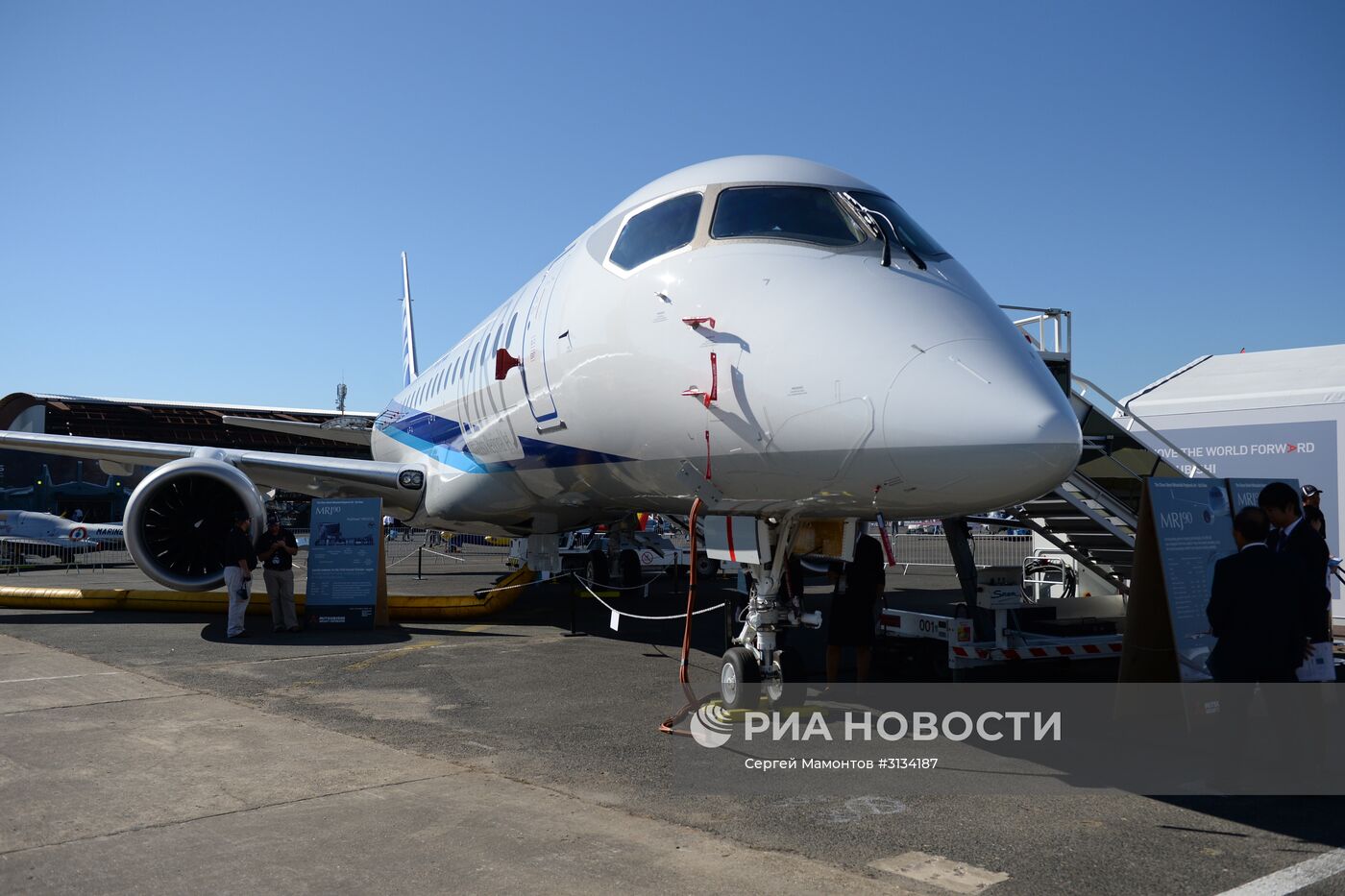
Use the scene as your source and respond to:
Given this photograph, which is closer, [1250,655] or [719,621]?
[1250,655]

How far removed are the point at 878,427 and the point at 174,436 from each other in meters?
51.3

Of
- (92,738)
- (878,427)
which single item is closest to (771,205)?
(878,427)

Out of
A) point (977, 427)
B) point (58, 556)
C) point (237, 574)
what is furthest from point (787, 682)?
point (58, 556)

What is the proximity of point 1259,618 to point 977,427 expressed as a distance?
1991 millimetres

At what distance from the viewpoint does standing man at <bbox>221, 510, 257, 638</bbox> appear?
11.5m

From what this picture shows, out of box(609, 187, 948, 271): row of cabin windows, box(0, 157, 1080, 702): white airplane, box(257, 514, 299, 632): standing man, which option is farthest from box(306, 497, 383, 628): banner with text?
box(609, 187, 948, 271): row of cabin windows

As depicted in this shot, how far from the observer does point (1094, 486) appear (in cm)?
1012

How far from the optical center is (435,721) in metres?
6.95

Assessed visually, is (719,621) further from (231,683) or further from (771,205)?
(771,205)

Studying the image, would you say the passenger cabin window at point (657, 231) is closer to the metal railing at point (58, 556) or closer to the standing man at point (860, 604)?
the standing man at point (860, 604)

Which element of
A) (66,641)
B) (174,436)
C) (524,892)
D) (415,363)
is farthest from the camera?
(174,436)

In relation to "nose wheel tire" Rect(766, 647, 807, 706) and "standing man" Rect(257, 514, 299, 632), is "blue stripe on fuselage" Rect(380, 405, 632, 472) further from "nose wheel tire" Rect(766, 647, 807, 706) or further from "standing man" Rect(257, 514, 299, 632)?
"standing man" Rect(257, 514, 299, 632)

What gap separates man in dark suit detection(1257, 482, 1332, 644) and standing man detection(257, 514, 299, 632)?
10276 mm

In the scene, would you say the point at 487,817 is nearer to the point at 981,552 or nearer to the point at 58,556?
the point at 981,552
